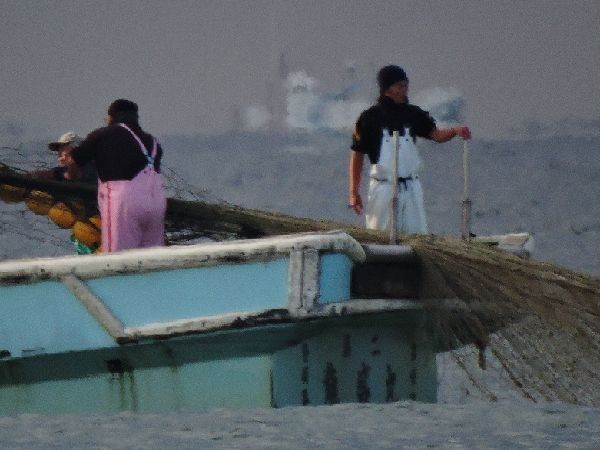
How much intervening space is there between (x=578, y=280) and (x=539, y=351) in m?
0.34

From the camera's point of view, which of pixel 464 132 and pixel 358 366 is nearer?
pixel 358 366

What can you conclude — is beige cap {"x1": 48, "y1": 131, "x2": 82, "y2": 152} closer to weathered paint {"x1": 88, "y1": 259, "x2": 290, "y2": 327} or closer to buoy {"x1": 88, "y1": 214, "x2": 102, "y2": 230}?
buoy {"x1": 88, "y1": 214, "x2": 102, "y2": 230}

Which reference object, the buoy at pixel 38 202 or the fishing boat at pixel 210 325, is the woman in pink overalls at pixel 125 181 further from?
the buoy at pixel 38 202

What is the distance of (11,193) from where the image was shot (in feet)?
25.1

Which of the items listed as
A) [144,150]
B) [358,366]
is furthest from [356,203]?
[358,366]

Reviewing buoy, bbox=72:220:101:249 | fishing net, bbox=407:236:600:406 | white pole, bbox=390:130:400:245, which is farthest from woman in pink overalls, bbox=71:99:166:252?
fishing net, bbox=407:236:600:406

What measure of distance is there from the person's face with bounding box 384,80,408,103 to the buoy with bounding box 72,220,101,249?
4.94 ft

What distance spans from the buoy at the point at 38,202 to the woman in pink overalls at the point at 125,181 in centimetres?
67

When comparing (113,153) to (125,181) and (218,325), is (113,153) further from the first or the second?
(218,325)

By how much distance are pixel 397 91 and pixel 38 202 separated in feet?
5.85

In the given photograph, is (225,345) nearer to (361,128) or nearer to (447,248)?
(447,248)

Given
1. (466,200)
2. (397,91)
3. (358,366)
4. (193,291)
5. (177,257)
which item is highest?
(397,91)

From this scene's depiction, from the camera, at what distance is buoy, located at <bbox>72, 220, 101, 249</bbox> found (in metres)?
7.55

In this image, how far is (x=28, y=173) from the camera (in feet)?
25.2
